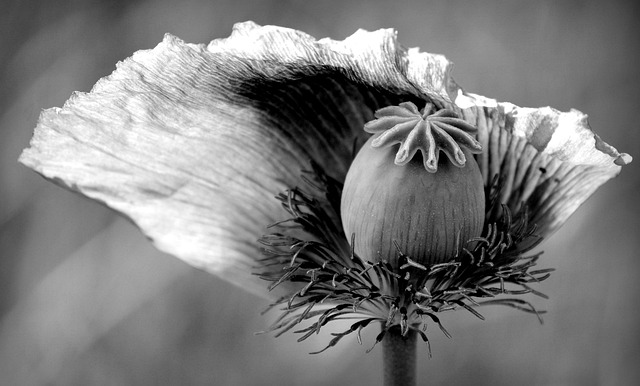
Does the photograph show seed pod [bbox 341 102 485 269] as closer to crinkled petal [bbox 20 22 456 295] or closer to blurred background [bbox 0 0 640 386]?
crinkled petal [bbox 20 22 456 295]

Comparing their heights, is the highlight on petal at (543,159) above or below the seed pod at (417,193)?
above

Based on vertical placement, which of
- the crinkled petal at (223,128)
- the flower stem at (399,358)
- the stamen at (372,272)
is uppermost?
the crinkled petal at (223,128)

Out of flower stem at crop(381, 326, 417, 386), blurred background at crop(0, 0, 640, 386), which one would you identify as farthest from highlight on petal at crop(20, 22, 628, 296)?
blurred background at crop(0, 0, 640, 386)

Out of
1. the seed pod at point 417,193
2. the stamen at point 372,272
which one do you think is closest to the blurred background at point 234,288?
the stamen at point 372,272

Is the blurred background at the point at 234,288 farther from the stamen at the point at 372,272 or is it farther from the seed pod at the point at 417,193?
the seed pod at the point at 417,193

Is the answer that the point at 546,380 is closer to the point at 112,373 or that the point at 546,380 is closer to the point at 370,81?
the point at 112,373

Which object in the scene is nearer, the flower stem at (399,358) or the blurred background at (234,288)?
the flower stem at (399,358)

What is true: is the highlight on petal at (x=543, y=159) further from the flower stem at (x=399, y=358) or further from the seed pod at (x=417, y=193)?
the flower stem at (x=399, y=358)
